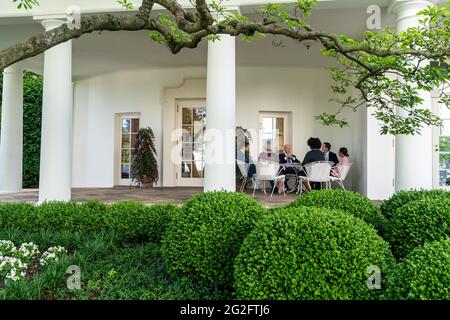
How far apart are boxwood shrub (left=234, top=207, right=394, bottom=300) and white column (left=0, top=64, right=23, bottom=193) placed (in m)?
8.16

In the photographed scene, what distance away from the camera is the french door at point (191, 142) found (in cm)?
955

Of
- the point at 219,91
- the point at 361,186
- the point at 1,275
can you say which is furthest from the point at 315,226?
the point at 361,186

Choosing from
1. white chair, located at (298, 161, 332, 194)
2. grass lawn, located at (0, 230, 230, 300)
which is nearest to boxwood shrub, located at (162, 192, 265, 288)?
grass lawn, located at (0, 230, 230, 300)

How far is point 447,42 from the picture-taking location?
103 inches

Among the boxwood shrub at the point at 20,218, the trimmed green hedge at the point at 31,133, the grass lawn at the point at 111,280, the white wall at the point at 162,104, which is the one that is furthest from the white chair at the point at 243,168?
the trimmed green hedge at the point at 31,133

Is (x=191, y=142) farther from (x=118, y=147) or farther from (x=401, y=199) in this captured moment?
(x=401, y=199)

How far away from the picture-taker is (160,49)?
783 cm

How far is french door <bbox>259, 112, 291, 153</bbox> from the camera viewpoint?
30.5 feet

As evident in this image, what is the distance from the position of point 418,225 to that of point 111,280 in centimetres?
194

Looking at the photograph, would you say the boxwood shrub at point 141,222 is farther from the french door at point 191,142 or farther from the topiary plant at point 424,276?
the french door at point 191,142

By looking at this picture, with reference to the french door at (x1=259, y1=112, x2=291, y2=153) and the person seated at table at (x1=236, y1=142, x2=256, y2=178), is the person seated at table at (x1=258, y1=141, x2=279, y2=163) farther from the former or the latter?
the person seated at table at (x1=236, y1=142, x2=256, y2=178)

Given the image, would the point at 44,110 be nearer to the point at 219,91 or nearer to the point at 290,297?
the point at 219,91

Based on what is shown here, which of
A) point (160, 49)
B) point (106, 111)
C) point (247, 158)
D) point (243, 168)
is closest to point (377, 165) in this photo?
point (243, 168)

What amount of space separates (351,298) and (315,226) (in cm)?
35
